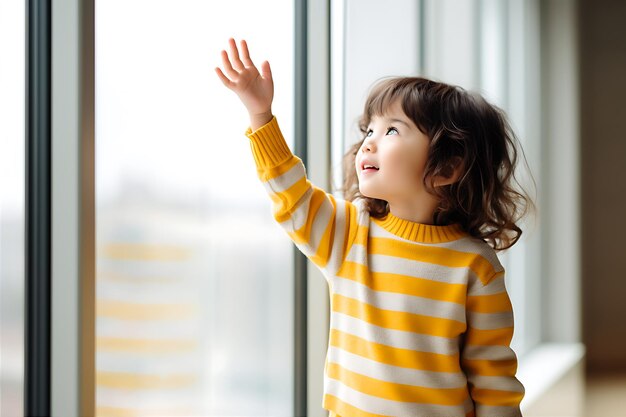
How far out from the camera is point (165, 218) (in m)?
1.10

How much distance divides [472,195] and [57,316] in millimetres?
609

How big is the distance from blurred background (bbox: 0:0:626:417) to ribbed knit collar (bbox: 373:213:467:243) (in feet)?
1.01

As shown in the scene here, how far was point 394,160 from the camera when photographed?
3.14 feet

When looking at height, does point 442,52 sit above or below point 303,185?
above

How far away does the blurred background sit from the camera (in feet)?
2.91

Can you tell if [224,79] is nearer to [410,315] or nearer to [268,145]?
[268,145]

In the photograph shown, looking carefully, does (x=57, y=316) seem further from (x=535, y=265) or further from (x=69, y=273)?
(x=535, y=265)

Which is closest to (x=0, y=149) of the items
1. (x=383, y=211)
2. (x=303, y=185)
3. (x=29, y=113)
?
(x=29, y=113)

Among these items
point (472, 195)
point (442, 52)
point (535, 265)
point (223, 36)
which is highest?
point (442, 52)

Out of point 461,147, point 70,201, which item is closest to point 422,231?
point 461,147

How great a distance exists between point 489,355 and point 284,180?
15.2 inches

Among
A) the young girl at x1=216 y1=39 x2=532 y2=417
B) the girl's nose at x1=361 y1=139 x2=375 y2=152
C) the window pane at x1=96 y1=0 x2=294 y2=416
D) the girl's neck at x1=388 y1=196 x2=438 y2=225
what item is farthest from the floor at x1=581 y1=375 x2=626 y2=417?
the girl's nose at x1=361 y1=139 x2=375 y2=152

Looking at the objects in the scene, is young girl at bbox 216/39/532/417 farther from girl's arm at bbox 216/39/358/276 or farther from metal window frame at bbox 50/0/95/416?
metal window frame at bbox 50/0/95/416

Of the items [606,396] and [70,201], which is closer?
[70,201]
